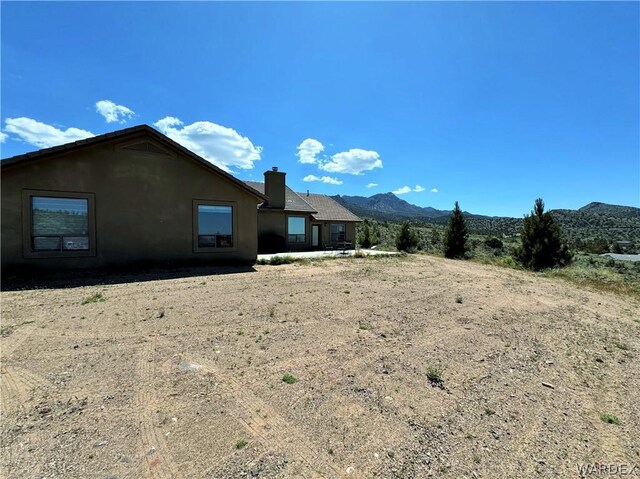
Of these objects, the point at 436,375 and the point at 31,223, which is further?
the point at 31,223

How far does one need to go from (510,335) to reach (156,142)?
11406 millimetres

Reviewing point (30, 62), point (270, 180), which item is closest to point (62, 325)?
point (30, 62)

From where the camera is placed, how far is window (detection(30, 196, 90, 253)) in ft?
29.8

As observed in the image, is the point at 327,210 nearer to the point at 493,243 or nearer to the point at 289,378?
the point at 493,243

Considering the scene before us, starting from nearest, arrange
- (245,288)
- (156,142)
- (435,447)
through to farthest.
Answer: (435,447) < (245,288) < (156,142)

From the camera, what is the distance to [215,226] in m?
12.1

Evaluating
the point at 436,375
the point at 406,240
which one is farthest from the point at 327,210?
the point at 436,375

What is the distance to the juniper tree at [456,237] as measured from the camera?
766 inches

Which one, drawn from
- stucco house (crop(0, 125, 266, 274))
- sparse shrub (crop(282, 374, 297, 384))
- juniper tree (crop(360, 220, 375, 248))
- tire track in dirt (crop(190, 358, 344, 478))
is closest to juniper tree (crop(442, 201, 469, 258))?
juniper tree (crop(360, 220, 375, 248))

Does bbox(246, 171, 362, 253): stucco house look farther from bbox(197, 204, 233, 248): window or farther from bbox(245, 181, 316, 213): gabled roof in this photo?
bbox(197, 204, 233, 248): window

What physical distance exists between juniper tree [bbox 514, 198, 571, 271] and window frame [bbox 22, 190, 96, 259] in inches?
777

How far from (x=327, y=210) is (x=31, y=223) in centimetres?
1635

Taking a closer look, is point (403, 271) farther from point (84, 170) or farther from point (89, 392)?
point (84, 170)

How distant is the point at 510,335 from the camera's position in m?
5.27
